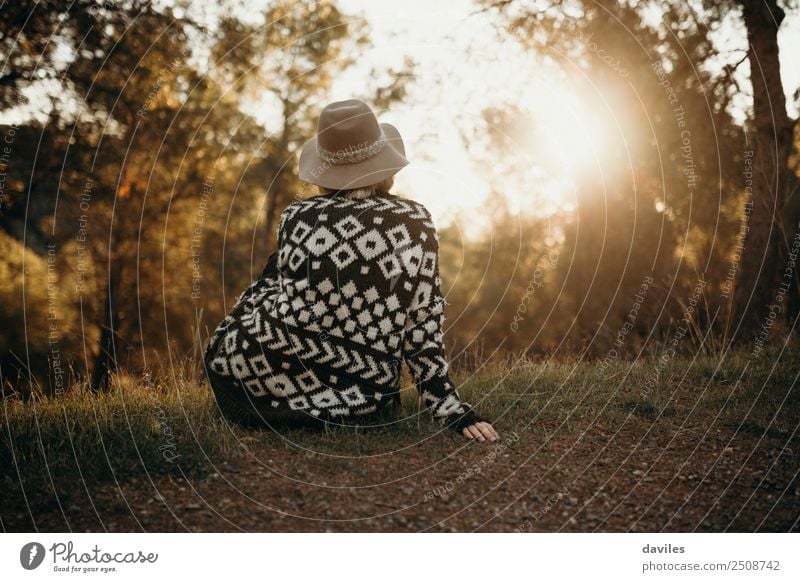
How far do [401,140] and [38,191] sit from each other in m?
4.48

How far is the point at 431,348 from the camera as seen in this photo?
112 inches

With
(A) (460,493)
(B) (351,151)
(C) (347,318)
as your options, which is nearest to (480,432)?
(A) (460,493)

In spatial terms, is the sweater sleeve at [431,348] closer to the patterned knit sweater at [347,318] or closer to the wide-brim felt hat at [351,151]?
the patterned knit sweater at [347,318]

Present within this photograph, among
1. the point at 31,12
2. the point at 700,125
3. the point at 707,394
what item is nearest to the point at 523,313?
the point at 700,125

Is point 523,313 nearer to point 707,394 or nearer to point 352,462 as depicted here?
point 707,394

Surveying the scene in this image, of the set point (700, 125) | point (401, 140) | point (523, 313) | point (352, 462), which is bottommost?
point (523, 313)

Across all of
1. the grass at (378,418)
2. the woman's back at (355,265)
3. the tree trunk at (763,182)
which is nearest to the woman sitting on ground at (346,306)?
the woman's back at (355,265)

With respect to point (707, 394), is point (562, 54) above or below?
above

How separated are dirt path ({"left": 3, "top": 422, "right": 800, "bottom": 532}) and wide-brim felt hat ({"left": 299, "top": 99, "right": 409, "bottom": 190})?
1332mm

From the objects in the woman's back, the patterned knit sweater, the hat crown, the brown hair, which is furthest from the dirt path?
the hat crown

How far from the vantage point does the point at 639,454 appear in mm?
2818

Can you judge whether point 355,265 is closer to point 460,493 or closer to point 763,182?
point 460,493

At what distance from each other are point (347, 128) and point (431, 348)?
1165 millimetres
